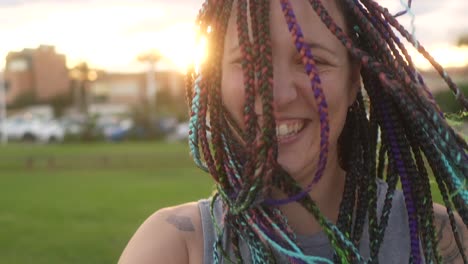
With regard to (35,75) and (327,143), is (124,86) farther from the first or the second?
(327,143)

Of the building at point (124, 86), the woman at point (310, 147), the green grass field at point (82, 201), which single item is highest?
the woman at point (310, 147)

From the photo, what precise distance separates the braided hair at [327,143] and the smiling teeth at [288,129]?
6cm

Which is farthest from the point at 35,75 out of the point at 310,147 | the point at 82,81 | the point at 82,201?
the point at 310,147

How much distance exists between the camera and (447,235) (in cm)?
192

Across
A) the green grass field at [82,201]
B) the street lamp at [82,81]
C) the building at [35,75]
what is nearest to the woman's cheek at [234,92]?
the green grass field at [82,201]

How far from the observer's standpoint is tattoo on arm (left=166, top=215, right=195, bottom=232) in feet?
6.04

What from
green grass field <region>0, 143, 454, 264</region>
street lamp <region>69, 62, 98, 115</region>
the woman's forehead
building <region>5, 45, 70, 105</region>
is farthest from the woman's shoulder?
building <region>5, 45, 70, 105</region>

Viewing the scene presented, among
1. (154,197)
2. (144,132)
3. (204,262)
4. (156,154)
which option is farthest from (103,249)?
(144,132)

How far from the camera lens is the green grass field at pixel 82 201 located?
7906mm

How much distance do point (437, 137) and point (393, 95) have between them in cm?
14

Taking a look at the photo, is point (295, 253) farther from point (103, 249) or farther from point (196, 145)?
point (103, 249)

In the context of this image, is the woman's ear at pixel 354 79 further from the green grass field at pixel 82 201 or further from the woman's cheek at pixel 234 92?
the green grass field at pixel 82 201

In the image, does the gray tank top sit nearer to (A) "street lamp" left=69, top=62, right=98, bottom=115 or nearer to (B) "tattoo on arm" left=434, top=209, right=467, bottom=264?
(B) "tattoo on arm" left=434, top=209, right=467, bottom=264

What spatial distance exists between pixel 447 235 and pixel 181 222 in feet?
2.30
